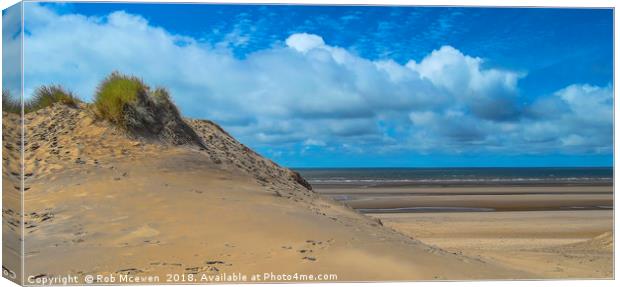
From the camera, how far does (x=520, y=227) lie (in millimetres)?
17609

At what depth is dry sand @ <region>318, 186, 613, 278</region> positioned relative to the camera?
8.80m

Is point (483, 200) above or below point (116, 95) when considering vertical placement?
below

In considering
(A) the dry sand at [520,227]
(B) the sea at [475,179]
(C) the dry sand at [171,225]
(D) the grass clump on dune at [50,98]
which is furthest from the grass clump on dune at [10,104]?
(B) the sea at [475,179]

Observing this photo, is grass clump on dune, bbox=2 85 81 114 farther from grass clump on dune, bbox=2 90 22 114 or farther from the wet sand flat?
the wet sand flat

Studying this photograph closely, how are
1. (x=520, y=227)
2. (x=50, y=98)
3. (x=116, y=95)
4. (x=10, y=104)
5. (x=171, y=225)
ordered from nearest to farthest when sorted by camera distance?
(x=10, y=104) → (x=171, y=225) → (x=116, y=95) → (x=50, y=98) → (x=520, y=227)

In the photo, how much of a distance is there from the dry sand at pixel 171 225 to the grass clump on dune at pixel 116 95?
400 millimetres

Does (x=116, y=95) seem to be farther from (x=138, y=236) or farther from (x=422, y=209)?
(x=422, y=209)

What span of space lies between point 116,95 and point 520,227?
44.7ft

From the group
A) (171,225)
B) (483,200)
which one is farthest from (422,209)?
(171,225)

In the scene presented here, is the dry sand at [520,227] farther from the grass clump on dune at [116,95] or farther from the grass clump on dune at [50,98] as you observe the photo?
the grass clump on dune at [50,98]

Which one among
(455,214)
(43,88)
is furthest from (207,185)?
(455,214)

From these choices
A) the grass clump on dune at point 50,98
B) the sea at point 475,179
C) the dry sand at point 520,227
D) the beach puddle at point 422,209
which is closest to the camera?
the dry sand at point 520,227

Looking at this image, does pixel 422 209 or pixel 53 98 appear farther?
pixel 422 209

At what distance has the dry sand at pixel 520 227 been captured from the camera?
8.80m
